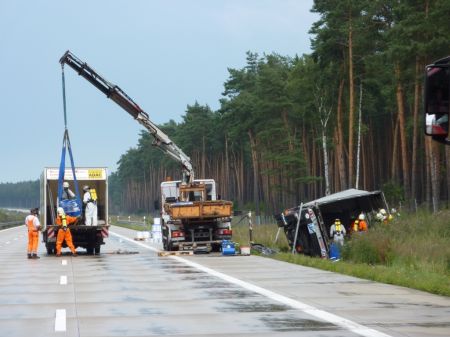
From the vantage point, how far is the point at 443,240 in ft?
90.6

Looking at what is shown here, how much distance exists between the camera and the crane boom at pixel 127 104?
112 ft

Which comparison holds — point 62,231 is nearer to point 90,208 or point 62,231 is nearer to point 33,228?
point 90,208

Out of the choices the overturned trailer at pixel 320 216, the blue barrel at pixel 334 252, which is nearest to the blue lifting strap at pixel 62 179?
the overturned trailer at pixel 320 216

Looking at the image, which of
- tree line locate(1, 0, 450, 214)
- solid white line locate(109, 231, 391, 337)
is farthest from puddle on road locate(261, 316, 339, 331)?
tree line locate(1, 0, 450, 214)

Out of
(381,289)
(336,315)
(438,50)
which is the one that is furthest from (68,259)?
(438,50)

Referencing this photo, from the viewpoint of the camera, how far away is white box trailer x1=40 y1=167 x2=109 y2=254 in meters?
31.2

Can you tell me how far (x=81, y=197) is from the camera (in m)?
33.7

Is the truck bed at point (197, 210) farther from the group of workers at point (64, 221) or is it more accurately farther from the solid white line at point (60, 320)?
the solid white line at point (60, 320)

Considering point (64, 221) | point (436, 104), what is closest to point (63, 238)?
point (64, 221)

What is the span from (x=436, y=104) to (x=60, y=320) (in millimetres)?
5892

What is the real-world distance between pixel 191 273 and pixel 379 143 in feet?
219

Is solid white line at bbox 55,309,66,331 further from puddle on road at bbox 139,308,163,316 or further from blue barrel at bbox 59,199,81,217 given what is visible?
blue barrel at bbox 59,199,81,217

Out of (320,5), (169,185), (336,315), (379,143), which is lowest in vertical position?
(336,315)

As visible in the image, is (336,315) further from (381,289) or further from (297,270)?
(297,270)
